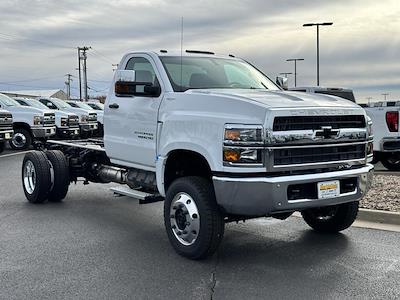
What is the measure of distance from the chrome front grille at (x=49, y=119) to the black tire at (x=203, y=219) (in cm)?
1611

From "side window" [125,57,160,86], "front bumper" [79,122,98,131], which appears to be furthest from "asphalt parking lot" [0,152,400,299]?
"front bumper" [79,122,98,131]

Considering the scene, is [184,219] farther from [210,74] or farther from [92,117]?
[92,117]

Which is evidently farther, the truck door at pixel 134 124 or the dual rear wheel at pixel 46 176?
the dual rear wheel at pixel 46 176

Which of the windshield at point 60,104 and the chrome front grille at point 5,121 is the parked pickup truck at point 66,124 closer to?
the windshield at point 60,104

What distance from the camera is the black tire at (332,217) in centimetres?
642

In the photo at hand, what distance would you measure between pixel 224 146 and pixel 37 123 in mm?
16722

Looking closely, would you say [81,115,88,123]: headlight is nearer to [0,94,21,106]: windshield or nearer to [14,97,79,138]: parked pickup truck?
[14,97,79,138]: parked pickup truck

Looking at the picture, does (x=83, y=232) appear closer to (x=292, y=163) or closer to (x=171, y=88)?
(x=171, y=88)

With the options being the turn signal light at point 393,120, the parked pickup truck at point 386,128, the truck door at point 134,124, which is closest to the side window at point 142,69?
the truck door at point 134,124

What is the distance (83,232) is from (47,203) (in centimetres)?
228

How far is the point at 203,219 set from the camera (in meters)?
5.35

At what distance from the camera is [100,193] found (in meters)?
10.3

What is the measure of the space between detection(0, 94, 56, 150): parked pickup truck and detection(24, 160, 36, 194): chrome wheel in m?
11.6

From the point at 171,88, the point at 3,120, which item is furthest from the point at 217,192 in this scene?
the point at 3,120
